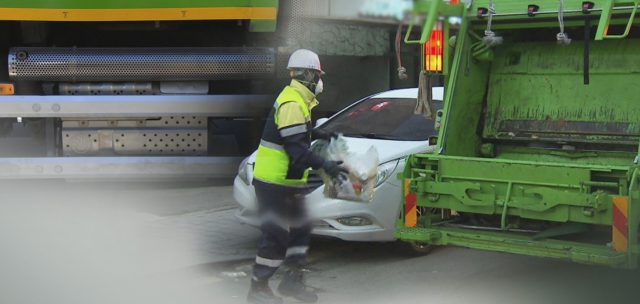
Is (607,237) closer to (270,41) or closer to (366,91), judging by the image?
(270,41)

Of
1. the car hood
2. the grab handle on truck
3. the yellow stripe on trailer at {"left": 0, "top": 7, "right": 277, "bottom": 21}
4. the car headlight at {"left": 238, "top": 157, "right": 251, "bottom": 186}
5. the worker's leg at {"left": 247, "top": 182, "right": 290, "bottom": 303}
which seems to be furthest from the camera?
the car headlight at {"left": 238, "top": 157, "right": 251, "bottom": 186}

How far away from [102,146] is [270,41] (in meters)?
1.49

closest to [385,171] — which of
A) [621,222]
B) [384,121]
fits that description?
[384,121]

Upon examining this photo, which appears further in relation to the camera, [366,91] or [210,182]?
[366,91]

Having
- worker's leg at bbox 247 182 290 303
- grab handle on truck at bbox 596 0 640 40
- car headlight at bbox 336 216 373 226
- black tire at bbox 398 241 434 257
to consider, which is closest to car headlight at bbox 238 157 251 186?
car headlight at bbox 336 216 373 226

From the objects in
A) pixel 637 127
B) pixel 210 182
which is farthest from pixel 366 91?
pixel 637 127

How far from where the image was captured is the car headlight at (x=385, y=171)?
20.5ft

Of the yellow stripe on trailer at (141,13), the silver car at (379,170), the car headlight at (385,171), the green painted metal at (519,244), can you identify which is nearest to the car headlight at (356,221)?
the silver car at (379,170)

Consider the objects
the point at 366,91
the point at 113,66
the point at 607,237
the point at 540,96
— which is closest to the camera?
the point at 607,237

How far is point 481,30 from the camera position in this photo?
607cm

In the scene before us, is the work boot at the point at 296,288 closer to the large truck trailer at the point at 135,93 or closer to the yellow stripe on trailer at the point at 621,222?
the large truck trailer at the point at 135,93

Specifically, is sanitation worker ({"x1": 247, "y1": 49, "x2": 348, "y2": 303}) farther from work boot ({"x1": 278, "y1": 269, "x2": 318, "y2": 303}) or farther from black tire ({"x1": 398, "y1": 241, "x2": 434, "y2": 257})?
black tire ({"x1": 398, "y1": 241, "x2": 434, "y2": 257})

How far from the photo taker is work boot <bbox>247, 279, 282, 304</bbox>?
209 inches

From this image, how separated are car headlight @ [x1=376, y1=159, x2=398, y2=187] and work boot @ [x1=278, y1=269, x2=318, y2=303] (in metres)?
1.07
